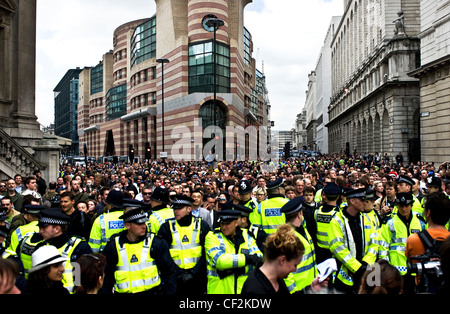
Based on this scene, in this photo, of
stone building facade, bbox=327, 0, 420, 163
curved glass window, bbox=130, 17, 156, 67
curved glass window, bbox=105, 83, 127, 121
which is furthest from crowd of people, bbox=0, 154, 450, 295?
curved glass window, bbox=105, 83, 127, 121

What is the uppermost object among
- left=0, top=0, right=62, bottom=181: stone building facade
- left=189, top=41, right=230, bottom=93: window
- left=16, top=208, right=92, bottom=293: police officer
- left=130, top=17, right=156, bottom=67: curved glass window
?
left=130, top=17, right=156, bottom=67: curved glass window

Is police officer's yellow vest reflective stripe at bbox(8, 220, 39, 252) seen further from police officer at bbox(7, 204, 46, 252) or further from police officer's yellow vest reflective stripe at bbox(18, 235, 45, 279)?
police officer's yellow vest reflective stripe at bbox(18, 235, 45, 279)

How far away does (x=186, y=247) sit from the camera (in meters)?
4.79

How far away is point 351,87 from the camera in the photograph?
5788 cm

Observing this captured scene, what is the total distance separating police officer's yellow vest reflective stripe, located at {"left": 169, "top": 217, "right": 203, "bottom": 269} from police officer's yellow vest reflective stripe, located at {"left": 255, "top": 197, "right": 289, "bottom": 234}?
133cm

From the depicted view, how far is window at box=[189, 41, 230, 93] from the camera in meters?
47.3

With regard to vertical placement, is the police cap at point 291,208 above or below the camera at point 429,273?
above

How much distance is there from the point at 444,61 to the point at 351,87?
34491 mm

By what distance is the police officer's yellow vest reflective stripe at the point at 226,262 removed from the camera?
3939mm

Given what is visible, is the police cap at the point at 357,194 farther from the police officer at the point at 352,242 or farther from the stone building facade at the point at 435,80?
the stone building facade at the point at 435,80

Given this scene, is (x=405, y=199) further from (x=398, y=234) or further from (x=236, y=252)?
(x=236, y=252)

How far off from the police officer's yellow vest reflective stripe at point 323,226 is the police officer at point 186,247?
A: 5.50 ft

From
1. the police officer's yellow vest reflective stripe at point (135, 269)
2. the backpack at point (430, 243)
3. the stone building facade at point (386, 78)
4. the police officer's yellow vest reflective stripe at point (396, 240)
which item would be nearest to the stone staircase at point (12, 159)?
the police officer's yellow vest reflective stripe at point (135, 269)

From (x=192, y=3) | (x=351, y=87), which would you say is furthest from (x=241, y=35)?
(x=351, y=87)
